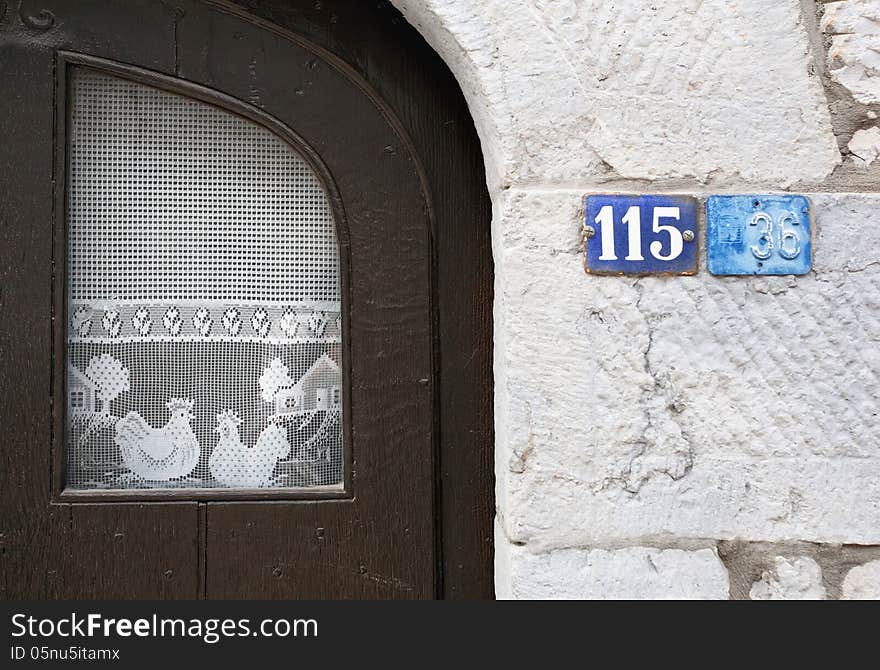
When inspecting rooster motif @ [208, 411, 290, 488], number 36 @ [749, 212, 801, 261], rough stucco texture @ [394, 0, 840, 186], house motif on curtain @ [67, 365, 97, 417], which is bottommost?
rooster motif @ [208, 411, 290, 488]

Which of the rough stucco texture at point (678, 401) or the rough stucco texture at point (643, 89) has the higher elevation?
the rough stucco texture at point (643, 89)

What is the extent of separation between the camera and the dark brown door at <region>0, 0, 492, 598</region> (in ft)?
4.56

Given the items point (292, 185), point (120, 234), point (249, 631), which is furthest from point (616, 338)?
point (120, 234)

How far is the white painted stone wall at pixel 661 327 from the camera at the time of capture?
1.22m

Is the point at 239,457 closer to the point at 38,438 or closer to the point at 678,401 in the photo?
the point at 38,438

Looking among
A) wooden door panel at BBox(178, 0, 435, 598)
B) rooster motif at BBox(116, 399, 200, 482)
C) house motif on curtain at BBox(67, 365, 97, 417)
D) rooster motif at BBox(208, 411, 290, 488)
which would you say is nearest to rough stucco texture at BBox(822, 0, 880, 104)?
wooden door panel at BBox(178, 0, 435, 598)

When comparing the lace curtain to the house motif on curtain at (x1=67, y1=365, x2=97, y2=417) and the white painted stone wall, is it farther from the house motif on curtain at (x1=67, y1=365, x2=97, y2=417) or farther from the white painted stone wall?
the white painted stone wall

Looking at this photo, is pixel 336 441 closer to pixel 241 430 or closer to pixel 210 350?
pixel 241 430

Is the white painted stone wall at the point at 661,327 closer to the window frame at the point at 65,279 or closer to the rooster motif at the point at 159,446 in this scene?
the window frame at the point at 65,279

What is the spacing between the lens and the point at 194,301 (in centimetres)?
143

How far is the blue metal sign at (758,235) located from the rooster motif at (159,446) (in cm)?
97

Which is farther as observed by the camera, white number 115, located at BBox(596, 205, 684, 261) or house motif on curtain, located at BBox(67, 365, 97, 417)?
house motif on curtain, located at BBox(67, 365, 97, 417)

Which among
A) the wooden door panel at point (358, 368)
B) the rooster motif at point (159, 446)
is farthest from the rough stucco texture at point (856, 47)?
the rooster motif at point (159, 446)

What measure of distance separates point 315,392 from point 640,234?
65 centimetres
